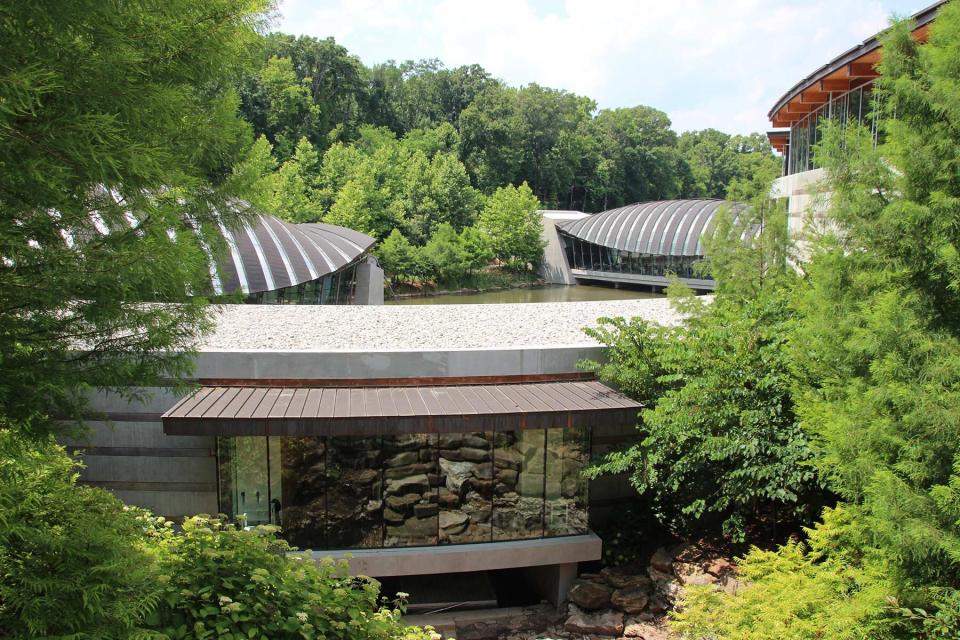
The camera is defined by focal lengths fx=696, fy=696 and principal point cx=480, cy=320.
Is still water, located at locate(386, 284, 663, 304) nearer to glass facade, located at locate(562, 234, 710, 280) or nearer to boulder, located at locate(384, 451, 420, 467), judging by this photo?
glass facade, located at locate(562, 234, 710, 280)

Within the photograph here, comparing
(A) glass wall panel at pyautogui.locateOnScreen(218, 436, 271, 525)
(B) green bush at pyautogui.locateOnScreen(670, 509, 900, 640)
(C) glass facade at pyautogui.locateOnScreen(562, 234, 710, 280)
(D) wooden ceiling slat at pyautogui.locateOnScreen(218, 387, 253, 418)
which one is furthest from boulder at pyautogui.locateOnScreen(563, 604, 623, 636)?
(C) glass facade at pyautogui.locateOnScreen(562, 234, 710, 280)

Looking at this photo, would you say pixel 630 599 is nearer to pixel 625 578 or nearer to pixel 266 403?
pixel 625 578

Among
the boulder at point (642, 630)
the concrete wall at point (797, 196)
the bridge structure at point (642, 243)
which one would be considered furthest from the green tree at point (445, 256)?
the boulder at point (642, 630)

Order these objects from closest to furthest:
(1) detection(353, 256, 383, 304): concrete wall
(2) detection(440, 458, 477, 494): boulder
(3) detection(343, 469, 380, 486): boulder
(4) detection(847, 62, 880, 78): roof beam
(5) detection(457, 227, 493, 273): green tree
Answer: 1. (3) detection(343, 469, 380, 486): boulder
2. (2) detection(440, 458, 477, 494): boulder
3. (4) detection(847, 62, 880, 78): roof beam
4. (1) detection(353, 256, 383, 304): concrete wall
5. (5) detection(457, 227, 493, 273): green tree

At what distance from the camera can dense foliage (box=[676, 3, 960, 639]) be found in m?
6.31

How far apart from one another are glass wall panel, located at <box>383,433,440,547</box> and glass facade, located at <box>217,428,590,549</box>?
0.02 m

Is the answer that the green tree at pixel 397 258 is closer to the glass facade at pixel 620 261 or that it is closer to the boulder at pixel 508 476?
the glass facade at pixel 620 261

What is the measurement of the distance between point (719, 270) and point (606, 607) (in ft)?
21.2

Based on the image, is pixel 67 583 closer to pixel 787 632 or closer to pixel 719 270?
pixel 787 632

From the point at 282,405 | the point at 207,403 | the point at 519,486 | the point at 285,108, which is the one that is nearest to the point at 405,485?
the point at 519,486

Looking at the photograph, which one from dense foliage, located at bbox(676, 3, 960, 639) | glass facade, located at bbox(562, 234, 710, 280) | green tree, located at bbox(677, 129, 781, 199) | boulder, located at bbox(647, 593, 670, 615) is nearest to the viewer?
dense foliage, located at bbox(676, 3, 960, 639)

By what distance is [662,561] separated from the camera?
36.1 ft

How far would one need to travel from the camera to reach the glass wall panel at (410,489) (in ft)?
35.8

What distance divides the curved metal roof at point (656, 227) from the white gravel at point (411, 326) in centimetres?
2440
